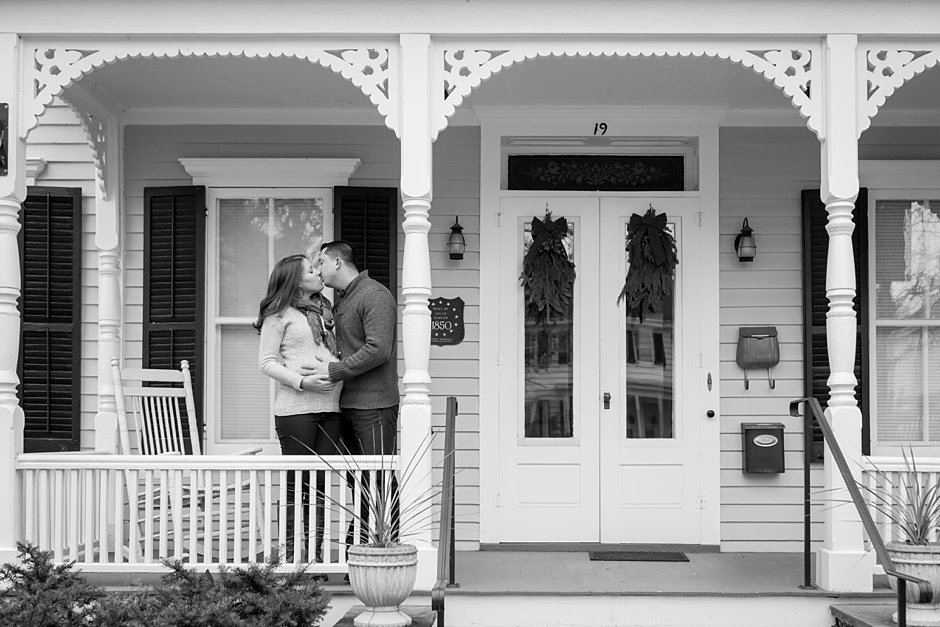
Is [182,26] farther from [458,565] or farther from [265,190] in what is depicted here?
[458,565]

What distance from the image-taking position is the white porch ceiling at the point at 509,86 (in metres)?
5.62

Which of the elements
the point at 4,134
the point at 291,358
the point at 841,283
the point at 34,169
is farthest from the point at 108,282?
the point at 841,283

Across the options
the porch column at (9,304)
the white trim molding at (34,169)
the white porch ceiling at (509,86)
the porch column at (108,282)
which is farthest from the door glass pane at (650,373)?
the white trim molding at (34,169)

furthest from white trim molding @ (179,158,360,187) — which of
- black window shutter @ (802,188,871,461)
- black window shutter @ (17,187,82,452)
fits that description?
black window shutter @ (802,188,871,461)

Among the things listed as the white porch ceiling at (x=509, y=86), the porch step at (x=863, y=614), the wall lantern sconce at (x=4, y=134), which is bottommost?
the porch step at (x=863, y=614)

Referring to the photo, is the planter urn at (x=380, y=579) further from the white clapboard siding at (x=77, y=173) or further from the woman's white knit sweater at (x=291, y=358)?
the white clapboard siding at (x=77, y=173)

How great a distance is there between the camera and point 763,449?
6.21 meters

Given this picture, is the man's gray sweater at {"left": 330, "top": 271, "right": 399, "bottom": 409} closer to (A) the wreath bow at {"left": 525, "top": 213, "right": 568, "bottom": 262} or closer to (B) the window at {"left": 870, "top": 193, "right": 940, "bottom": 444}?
(A) the wreath bow at {"left": 525, "top": 213, "right": 568, "bottom": 262}

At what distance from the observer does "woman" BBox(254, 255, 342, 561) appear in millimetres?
5113

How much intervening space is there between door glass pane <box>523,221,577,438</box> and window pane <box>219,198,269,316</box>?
5.44 feet

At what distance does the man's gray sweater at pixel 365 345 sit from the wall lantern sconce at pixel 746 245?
2311 mm

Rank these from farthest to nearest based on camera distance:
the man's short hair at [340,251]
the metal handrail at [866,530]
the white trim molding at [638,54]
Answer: the man's short hair at [340,251]
the white trim molding at [638,54]
the metal handrail at [866,530]

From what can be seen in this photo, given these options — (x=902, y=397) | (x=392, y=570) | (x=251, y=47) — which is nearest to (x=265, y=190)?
(x=251, y=47)

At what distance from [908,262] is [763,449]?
150 cm
